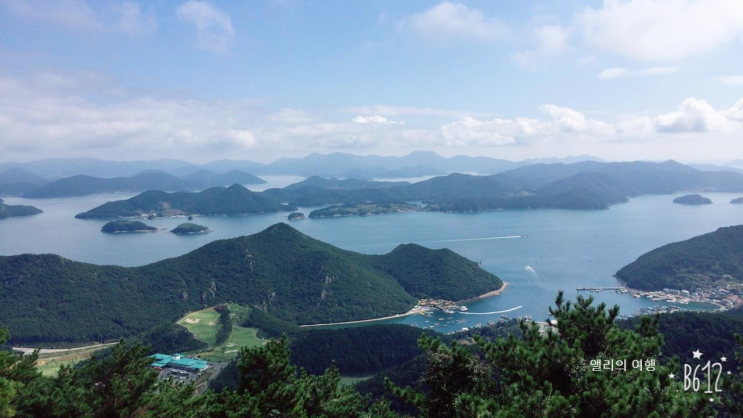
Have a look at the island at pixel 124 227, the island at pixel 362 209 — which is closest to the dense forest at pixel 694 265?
the island at pixel 362 209

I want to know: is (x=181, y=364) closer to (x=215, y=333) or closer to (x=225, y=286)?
(x=215, y=333)

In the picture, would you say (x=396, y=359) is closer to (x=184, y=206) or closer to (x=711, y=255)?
(x=711, y=255)

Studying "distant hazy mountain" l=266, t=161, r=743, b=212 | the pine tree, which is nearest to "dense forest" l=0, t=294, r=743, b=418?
the pine tree

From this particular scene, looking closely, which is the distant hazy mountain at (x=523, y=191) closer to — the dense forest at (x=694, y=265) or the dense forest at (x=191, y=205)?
the dense forest at (x=191, y=205)

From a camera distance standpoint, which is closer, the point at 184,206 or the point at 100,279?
the point at 100,279

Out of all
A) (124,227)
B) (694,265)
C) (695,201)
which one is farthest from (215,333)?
(695,201)

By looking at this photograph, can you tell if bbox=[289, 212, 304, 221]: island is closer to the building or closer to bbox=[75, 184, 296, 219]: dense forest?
bbox=[75, 184, 296, 219]: dense forest

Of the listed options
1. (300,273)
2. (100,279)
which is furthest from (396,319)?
(100,279)
